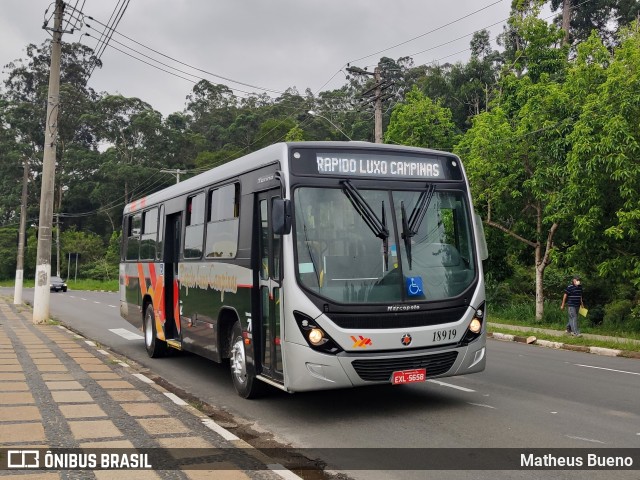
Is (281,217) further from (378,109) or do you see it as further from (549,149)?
(378,109)

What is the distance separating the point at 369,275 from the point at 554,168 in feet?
42.5

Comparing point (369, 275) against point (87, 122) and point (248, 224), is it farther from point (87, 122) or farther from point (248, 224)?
point (87, 122)

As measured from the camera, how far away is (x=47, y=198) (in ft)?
67.0

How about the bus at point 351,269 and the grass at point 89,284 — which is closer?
the bus at point 351,269

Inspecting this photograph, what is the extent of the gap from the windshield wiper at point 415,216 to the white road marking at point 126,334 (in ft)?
37.9

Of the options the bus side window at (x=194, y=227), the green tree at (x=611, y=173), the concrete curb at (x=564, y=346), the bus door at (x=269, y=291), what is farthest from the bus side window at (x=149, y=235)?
the green tree at (x=611, y=173)

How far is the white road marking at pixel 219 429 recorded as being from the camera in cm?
675

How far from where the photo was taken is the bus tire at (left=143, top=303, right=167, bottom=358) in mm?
13133

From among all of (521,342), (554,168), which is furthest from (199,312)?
(554,168)

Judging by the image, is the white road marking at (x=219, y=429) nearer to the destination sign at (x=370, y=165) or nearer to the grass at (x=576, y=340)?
the destination sign at (x=370, y=165)

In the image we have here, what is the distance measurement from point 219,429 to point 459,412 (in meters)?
2.87

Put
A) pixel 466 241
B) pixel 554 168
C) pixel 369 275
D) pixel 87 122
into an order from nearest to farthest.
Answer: pixel 369 275
pixel 466 241
pixel 554 168
pixel 87 122

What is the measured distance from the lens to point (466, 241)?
8234 millimetres

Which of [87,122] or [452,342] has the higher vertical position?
[87,122]
